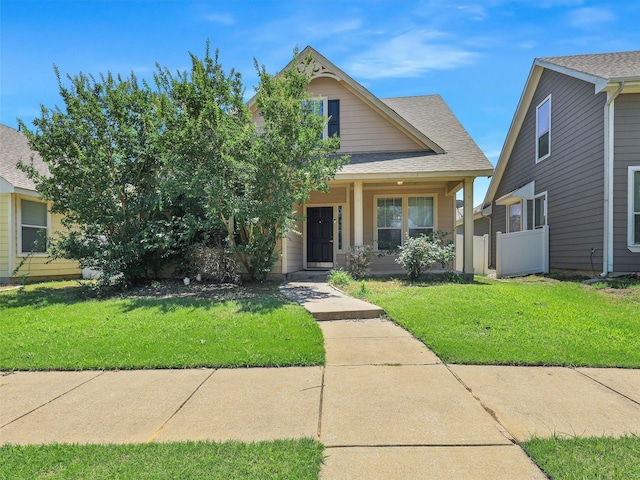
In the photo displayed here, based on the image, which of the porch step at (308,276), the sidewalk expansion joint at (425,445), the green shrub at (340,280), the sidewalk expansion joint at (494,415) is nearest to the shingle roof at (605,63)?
the green shrub at (340,280)

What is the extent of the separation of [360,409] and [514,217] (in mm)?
14644

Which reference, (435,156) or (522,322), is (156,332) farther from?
(435,156)

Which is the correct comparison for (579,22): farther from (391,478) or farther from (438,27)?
(391,478)

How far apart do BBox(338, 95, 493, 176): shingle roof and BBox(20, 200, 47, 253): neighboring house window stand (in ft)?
30.6

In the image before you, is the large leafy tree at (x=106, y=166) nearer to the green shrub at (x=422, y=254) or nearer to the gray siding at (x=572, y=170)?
the green shrub at (x=422, y=254)

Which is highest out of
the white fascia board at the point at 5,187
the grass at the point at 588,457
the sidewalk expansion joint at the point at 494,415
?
the white fascia board at the point at 5,187

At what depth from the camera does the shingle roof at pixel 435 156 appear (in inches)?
381

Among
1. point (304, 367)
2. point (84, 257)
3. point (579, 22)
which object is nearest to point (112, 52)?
point (84, 257)

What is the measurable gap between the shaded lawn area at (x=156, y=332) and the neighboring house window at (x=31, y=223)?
3.72 meters

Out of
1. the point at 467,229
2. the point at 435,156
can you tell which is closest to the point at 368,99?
the point at 435,156

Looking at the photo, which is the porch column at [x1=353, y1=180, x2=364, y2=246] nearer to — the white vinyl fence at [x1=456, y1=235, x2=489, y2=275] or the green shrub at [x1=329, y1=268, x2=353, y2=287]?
the green shrub at [x1=329, y1=268, x2=353, y2=287]

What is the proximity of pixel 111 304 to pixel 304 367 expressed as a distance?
4.91 meters

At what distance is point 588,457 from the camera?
2.13m

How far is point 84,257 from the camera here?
823 cm
